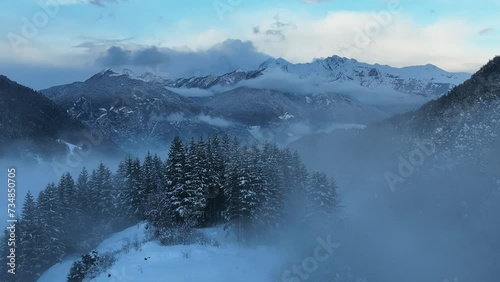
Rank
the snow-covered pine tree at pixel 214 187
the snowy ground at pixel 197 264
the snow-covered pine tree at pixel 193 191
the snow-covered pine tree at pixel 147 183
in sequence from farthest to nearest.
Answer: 1. the snow-covered pine tree at pixel 147 183
2. the snow-covered pine tree at pixel 214 187
3. the snow-covered pine tree at pixel 193 191
4. the snowy ground at pixel 197 264

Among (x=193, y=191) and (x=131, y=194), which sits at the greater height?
(x=131, y=194)

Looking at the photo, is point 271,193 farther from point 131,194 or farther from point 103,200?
point 103,200

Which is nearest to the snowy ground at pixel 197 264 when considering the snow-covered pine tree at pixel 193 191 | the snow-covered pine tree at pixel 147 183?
the snow-covered pine tree at pixel 193 191

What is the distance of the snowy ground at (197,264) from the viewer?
130 feet

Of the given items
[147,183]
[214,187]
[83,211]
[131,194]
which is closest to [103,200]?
[83,211]

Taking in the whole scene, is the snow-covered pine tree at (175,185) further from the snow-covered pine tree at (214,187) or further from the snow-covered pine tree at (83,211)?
the snow-covered pine tree at (83,211)

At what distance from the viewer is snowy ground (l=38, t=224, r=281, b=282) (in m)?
39.5

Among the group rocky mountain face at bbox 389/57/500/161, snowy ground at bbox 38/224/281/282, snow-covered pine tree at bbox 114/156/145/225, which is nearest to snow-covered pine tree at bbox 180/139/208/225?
snowy ground at bbox 38/224/281/282

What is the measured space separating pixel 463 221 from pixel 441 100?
55.0 meters

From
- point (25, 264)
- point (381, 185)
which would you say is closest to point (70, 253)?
point (25, 264)

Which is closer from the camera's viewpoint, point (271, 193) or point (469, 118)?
point (271, 193)

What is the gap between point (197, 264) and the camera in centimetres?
4369

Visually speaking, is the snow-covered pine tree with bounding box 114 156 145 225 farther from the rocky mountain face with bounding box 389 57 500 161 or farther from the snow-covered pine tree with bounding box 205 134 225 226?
the rocky mountain face with bounding box 389 57 500 161

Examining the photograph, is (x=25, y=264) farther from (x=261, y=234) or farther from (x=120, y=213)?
(x=261, y=234)
